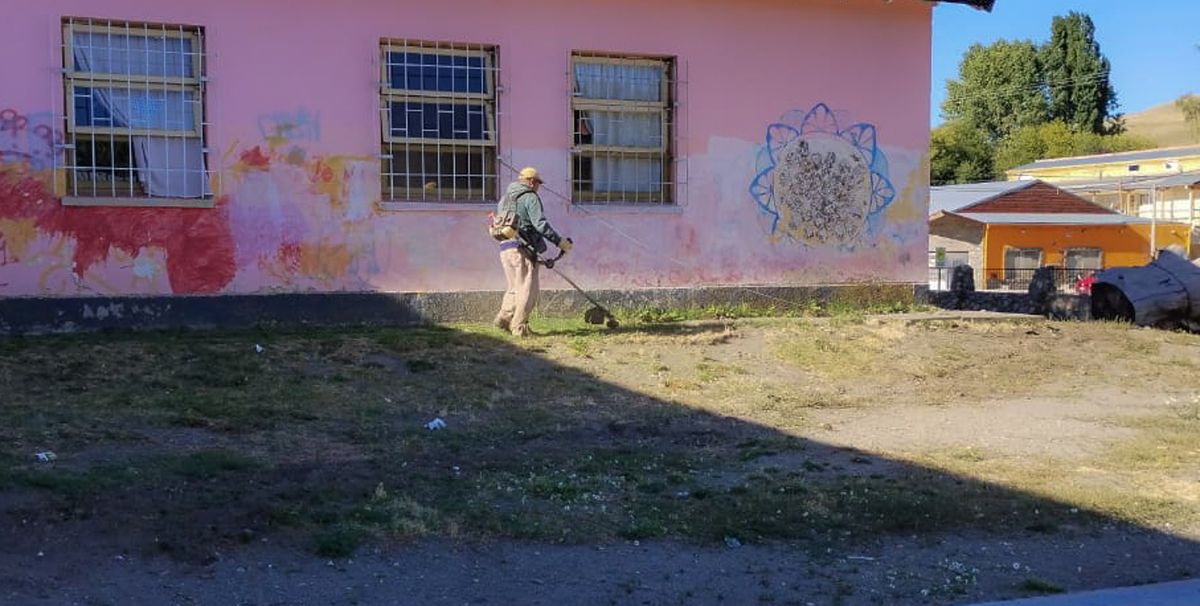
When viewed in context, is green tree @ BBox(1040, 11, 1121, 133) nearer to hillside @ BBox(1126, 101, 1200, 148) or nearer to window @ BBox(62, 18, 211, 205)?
hillside @ BBox(1126, 101, 1200, 148)

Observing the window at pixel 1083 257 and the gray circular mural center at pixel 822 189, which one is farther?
the window at pixel 1083 257

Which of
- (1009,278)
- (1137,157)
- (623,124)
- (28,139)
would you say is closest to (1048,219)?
(1009,278)

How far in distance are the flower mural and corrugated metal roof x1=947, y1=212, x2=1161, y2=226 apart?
2548cm

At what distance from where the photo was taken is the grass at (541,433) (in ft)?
19.6

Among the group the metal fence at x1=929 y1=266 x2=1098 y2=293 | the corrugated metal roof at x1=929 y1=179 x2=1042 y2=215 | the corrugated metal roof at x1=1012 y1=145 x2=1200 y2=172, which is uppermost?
the corrugated metal roof at x1=1012 y1=145 x2=1200 y2=172

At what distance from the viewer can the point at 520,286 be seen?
35.4 ft

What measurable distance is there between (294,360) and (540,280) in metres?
3.71

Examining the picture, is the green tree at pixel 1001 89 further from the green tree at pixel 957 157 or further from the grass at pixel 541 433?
the grass at pixel 541 433

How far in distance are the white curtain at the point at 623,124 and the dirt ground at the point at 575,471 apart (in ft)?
8.34

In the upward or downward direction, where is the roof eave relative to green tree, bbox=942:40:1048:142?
downward

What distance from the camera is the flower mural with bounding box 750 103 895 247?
44.6ft

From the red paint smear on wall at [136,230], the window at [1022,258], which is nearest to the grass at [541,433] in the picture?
the red paint smear on wall at [136,230]

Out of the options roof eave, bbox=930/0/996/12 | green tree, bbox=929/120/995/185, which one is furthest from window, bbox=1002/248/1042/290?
green tree, bbox=929/120/995/185

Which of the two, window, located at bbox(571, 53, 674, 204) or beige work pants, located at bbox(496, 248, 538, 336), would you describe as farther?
window, located at bbox(571, 53, 674, 204)
